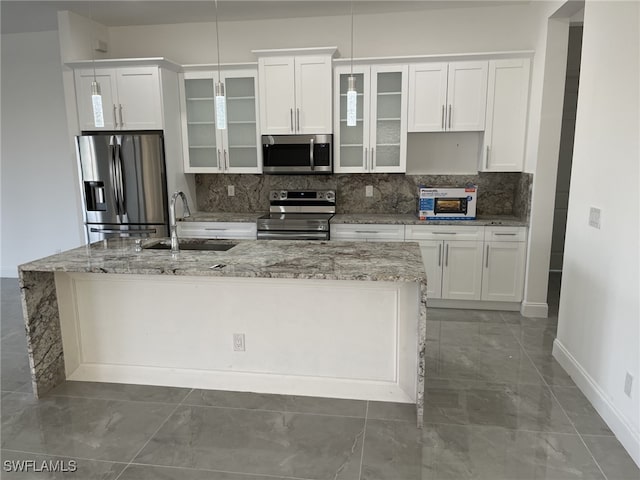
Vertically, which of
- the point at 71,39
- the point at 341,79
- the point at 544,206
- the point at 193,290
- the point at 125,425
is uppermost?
the point at 71,39

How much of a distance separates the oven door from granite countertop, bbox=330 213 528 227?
112mm

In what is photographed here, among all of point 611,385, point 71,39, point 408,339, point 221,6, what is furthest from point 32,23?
point 611,385

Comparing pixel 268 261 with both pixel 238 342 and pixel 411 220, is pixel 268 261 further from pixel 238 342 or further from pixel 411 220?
pixel 411 220

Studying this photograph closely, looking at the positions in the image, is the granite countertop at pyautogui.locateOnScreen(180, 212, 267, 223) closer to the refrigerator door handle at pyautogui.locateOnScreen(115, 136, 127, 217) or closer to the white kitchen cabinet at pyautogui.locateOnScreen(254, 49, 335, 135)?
the refrigerator door handle at pyautogui.locateOnScreen(115, 136, 127, 217)

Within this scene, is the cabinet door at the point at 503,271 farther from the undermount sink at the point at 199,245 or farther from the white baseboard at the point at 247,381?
the undermount sink at the point at 199,245

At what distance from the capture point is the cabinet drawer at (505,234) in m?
4.24

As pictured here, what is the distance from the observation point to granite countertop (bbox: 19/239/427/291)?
2400 millimetres

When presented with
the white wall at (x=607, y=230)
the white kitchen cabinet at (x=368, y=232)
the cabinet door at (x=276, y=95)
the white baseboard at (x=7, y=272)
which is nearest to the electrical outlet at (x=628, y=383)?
the white wall at (x=607, y=230)

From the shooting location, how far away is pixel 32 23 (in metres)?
4.79

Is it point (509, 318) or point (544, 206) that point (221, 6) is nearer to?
point (544, 206)

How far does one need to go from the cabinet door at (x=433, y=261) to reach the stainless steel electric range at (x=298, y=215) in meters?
1.00

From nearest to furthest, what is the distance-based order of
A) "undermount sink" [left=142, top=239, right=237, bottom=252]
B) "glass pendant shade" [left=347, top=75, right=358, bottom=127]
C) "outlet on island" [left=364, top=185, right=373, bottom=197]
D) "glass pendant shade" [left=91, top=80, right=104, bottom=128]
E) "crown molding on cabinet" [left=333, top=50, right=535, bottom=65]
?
"glass pendant shade" [left=347, top=75, right=358, bottom=127], "glass pendant shade" [left=91, top=80, right=104, bottom=128], "undermount sink" [left=142, top=239, right=237, bottom=252], "crown molding on cabinet" [left=333, top=50, right=535, bottom=65], "outlet on island" [left=364, top=185, right=373, bottom=197]

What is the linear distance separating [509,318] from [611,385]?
5.58ft

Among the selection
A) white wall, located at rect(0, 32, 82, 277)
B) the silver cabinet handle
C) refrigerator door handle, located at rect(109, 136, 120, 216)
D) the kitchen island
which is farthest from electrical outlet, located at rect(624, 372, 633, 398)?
white wall, located at rect(0, 32, 82, 277)
